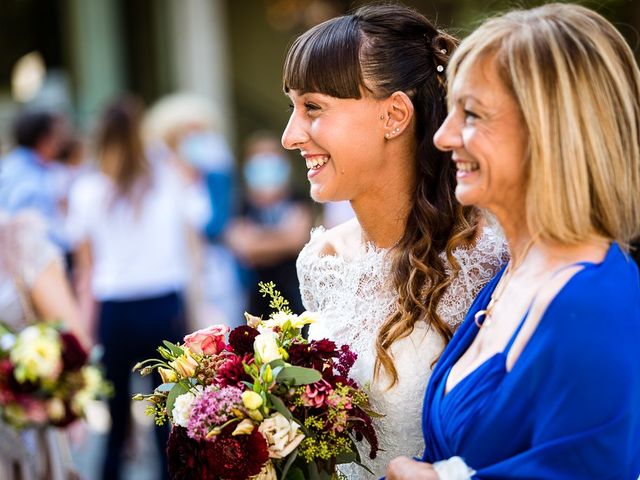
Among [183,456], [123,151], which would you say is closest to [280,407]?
[183,456]

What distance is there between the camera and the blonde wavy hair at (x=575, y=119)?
6.85 feet

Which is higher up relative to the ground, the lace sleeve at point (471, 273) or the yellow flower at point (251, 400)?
the lace sleeve at point (471, 273)

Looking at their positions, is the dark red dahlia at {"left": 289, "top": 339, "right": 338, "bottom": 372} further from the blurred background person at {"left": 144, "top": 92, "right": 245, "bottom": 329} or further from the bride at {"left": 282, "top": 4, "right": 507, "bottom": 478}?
the blurred background person at {"left": 144, "top": 92, "right": 245, "bottom": 329}

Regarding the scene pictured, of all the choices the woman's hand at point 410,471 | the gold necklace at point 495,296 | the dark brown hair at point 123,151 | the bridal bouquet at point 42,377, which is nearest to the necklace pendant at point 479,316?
the gold necklace at point 495,296

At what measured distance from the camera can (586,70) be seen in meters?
2.11

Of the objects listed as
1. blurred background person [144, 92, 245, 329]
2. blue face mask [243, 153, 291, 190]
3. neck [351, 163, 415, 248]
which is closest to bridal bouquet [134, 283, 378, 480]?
neck [351, 163, 415, 248]

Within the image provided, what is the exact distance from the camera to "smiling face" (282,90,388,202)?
2809mm

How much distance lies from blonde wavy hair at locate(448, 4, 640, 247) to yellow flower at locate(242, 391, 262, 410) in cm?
78

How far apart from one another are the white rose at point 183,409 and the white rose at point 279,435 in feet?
0.62

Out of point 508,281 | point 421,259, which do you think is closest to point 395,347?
point 421,259

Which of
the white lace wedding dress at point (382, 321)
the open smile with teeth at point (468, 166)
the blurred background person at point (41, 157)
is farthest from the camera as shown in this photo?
the blurred background person at point (41, 157)

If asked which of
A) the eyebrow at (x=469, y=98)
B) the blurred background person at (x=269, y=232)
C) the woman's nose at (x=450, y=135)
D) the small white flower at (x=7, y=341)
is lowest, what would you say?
the blurred background person at (x=269, y=232)

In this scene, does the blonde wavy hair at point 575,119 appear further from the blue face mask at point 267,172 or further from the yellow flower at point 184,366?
the blue face mask at point 267,172

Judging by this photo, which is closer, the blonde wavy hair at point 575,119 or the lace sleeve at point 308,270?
the blonde wavy hair at point 575,119
